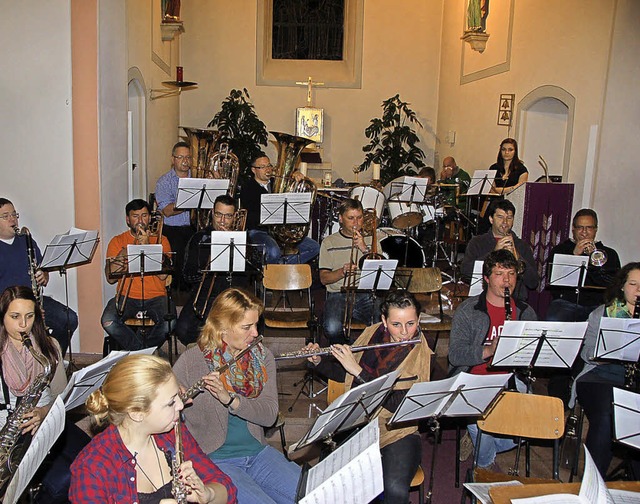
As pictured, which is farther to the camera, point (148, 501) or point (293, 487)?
point (293, 487)

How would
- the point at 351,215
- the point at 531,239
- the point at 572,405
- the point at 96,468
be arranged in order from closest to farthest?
1. the point at 96,468
2. the point at 572,405
3. the point at 351,215
4. the point at 531,239

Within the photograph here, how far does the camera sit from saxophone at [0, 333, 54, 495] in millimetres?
2453

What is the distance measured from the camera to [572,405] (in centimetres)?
414

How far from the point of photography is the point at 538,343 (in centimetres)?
338

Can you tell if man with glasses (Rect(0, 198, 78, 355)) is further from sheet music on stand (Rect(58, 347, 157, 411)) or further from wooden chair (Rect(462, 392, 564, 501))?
wooden chair (Rect(462, 392, 564, 501))

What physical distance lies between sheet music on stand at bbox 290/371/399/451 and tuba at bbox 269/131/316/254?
3.44 m

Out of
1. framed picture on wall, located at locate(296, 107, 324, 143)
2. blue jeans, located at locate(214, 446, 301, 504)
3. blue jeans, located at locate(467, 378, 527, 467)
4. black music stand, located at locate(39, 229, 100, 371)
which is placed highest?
framed picture on wall, located at locate(296, 107, 324, 143)

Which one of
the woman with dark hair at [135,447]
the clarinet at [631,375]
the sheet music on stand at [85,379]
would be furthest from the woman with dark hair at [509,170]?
the woman with dark hair at [135,447]

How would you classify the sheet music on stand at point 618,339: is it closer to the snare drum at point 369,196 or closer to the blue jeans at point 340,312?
the blue jeans at point 340,312

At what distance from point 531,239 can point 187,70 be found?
294 inches

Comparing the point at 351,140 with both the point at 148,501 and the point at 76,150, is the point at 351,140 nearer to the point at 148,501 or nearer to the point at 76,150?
the point at 76,150

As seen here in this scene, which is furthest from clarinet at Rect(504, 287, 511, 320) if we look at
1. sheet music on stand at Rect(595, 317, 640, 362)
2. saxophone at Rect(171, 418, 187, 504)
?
saxophone at Rect(171, 418, 187, 504)

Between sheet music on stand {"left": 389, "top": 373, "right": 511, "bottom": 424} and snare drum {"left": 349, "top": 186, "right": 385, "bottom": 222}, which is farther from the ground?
snare drum {"left": 349, "top": 186, "right": 385, "bottom": 222}

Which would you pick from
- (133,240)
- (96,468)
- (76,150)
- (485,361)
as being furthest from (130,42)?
(96,468)
